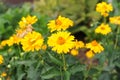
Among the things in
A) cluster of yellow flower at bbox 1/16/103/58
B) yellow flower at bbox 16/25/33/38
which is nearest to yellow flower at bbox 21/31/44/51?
cluster of yellow flower at bbox 1/16/103/58

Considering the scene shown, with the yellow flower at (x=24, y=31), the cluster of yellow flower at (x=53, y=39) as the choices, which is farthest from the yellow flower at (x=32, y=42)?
the yellow flower at (x=24, y=31)

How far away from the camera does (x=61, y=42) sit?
2033mm

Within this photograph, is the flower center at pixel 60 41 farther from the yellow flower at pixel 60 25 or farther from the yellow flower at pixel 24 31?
the yellow flower at pixel 24 31

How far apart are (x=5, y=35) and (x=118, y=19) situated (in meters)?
1.76

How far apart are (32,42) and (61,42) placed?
0.16 metres

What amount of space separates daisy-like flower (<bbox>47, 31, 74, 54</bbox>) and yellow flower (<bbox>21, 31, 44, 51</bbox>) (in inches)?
2.3

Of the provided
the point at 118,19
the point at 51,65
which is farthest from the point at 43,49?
the point at 118,19

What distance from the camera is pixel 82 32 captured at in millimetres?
5117

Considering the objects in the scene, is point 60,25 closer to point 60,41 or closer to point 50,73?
point 60,41

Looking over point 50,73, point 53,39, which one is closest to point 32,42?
point 53,39

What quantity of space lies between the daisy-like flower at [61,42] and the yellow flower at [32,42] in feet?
0.19

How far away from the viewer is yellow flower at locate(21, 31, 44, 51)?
2061 millimetres

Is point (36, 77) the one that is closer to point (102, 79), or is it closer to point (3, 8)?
point (102, 79)

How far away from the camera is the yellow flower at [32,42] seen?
6.76 ft
